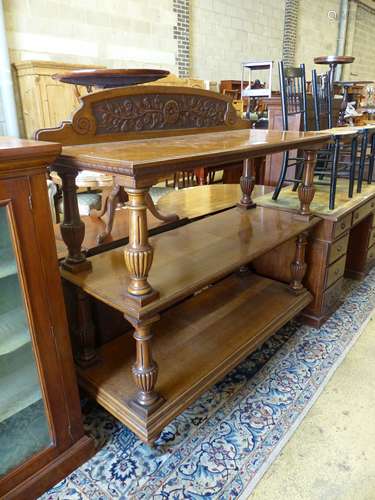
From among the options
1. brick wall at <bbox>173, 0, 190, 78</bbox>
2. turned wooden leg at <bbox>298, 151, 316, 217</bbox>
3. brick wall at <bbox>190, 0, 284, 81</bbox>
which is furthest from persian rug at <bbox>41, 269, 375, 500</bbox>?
brick wall at <bbox>190, 0, 284, 81</bbox>

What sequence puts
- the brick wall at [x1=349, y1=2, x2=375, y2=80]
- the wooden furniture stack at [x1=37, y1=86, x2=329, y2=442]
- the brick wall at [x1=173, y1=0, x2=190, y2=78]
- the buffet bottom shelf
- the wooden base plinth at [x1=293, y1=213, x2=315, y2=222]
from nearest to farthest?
the wooden furniture stack at [x1=37, y1=86, x2=329, y2=442] → the buffet bottom shelf → the wooden base plinth at [x1=293, y1=213, x2=315, y2=222] → the brick wall at [x1=173, y1=0, x2=190, y2=78] → the brick wall at [x1=349, y1=2, x2=375, y2=80]

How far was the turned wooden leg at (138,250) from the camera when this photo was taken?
113 centimetres

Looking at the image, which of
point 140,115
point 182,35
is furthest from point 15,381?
point 182,35

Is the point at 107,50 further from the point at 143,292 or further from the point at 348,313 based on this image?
the point at 143,292

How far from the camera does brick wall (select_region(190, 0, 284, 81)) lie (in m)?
7.07

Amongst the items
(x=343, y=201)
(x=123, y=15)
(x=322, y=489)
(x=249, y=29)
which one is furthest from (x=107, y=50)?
(x=322, y=489)

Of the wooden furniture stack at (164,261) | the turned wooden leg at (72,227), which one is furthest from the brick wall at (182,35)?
the turned wooden leg at (72,227)

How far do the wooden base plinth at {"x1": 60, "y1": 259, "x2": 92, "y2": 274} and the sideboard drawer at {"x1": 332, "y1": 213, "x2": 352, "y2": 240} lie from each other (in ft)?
4.75

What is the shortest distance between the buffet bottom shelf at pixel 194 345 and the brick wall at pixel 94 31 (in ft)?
14.7

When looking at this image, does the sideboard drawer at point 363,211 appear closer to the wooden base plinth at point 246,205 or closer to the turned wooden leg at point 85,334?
the wooden base plinth at point 246,205

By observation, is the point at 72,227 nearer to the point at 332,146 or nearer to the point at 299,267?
the point at 299,267

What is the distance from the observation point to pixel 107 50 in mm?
5734

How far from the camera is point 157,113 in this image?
1644 mm

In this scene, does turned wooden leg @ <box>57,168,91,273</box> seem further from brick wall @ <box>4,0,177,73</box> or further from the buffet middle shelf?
brick wall @ <box>4,0,177,73</box>
